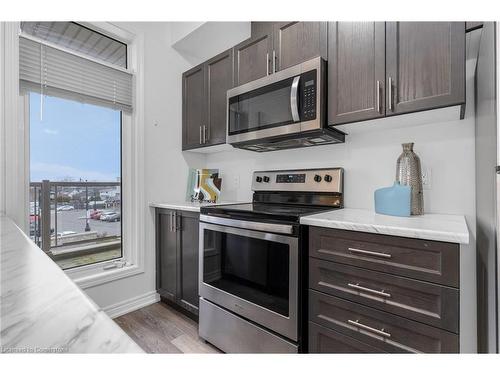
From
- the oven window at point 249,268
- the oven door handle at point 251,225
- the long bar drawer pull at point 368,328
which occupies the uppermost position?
the oven door handle at point 251,225

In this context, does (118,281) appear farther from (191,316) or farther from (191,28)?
(191,28)

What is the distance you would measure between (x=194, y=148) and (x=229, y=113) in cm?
63

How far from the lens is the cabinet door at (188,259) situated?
1937 mm

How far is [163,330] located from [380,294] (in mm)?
1577

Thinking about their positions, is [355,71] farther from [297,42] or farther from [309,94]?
[297,42]

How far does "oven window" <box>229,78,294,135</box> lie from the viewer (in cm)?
165

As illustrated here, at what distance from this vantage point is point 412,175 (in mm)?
1428

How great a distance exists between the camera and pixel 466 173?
1.38 m

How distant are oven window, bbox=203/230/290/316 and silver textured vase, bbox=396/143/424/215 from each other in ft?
2.49

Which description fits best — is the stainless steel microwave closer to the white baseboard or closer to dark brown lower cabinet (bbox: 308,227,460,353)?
dark brown lower cabinet (bbox: 308,227,460,353)

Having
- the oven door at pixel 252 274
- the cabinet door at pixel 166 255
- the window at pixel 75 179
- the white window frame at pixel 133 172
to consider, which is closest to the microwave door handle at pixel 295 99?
the oven door at pixel 252 274

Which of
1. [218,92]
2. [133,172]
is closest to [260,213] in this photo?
[218,92]

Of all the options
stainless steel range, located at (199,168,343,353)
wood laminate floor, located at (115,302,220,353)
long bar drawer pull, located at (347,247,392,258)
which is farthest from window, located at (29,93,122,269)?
long bar drawer pull, located at (347,247,392,258)

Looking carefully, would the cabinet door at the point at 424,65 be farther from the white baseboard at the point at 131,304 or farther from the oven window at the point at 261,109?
the white baseboard at the point at 131,304
